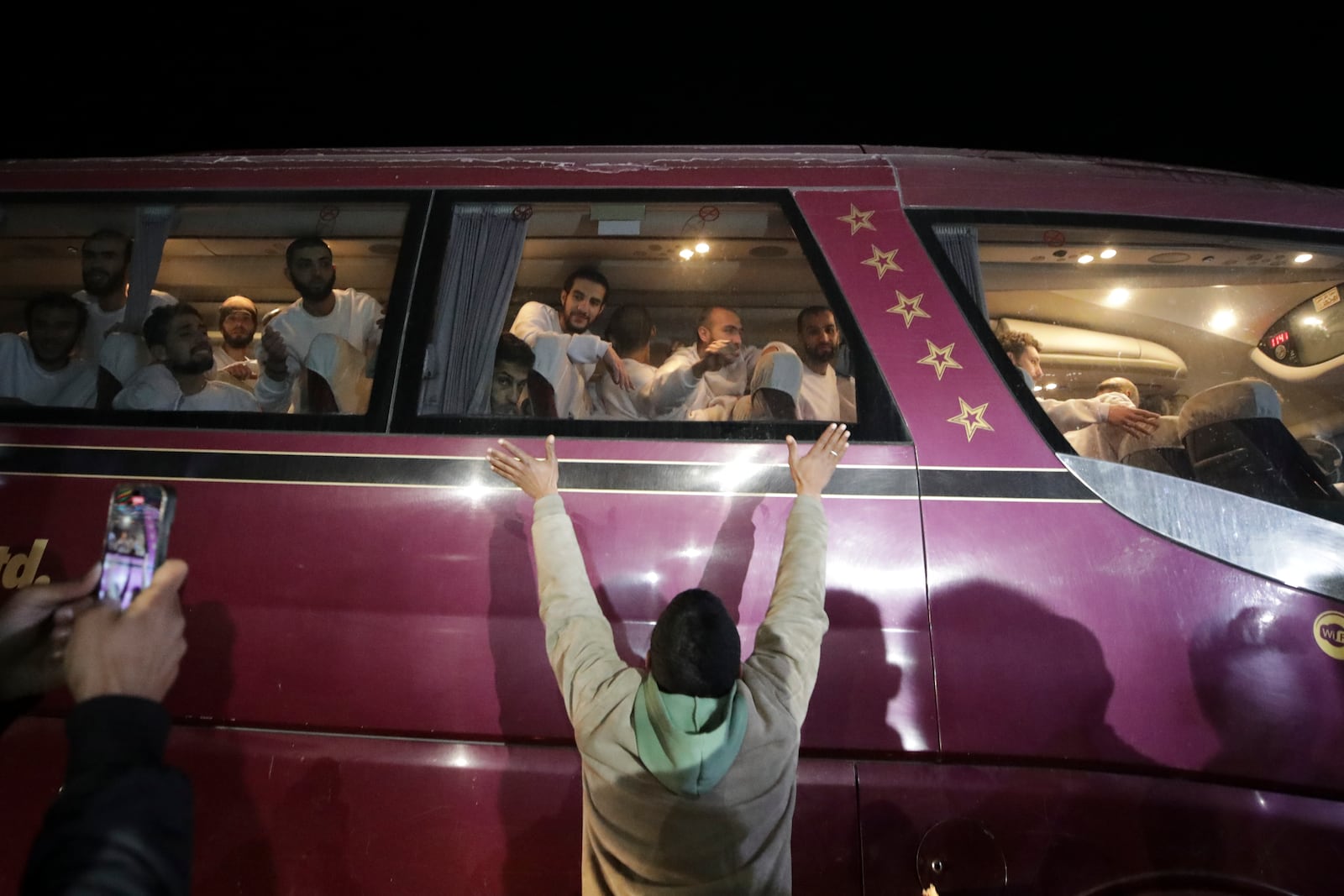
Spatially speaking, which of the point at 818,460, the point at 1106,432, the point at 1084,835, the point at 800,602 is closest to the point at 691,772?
the point at 800,602

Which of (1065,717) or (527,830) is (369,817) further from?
(1065,717)

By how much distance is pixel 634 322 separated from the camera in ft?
8.58

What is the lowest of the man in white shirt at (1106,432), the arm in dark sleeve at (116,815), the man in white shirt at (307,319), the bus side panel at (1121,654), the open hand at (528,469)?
the arm in dark sleeve at (116,815)

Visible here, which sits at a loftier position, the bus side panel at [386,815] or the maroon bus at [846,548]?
the maroon bus at [846,548]

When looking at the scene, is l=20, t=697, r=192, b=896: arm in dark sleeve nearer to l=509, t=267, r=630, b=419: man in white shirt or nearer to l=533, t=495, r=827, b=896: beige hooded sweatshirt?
l=533, t=495, r=827, b=896: beige hooded sweatshirt

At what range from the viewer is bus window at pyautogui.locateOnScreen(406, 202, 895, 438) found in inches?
89.4

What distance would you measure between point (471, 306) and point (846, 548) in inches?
54.1

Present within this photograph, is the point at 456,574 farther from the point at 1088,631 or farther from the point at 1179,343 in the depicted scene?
the point at 1179,343

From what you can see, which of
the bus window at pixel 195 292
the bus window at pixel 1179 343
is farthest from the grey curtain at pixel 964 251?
the bus window at pixel 195 292

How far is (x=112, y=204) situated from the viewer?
2.62 m

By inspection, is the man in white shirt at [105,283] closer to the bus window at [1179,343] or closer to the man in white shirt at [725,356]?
the man in white shirt at [725,356]

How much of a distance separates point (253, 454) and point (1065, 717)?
236 cm

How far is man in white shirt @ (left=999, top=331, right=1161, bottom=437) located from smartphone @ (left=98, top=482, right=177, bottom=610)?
215 centimetres

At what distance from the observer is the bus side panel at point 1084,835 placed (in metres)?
1.84
